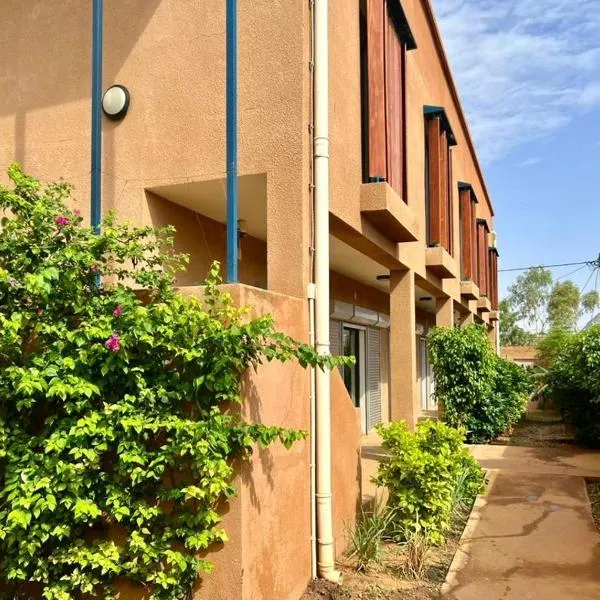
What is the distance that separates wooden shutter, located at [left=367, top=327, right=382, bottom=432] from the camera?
13.5m

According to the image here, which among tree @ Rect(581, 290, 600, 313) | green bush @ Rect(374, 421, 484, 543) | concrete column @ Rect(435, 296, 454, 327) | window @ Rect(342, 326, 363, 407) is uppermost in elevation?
tree @ Rect(581, 290, 600, 313)

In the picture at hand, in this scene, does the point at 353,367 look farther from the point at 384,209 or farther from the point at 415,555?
the point at 415,555

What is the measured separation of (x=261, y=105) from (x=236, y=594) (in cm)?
379

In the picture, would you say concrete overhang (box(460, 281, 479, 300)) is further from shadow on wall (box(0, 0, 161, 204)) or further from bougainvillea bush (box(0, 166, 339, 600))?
bougainvillea bush (box(0, 166, 339, 600))

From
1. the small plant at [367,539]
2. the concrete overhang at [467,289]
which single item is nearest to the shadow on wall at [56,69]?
the small plant at [367,539]

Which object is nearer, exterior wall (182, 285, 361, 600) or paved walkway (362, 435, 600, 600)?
exterior wall (182, 285, 361, 600)

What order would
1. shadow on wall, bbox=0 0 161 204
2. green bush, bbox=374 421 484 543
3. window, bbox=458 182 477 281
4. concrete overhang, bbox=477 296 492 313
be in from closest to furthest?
1. green bush, bbox=374 421 484 543
2. shadow on wall, bbox=0 0 161 204
3. window, bbox=458 182 477 281
4. concrete overhang, bbox=477 296 492 313

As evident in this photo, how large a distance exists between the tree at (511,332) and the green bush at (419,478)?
5750 centimetres

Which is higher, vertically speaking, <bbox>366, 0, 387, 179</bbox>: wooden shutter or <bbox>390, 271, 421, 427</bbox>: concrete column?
<bbox>366, 0, 387, 179</bbox>: wooden shutter

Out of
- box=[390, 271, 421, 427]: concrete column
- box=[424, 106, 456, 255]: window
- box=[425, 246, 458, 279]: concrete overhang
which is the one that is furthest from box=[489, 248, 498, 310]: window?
box=[390, 271, 421, 427]: concrete column

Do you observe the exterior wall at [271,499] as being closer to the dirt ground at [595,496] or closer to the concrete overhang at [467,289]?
the dirt ground at [595,496]

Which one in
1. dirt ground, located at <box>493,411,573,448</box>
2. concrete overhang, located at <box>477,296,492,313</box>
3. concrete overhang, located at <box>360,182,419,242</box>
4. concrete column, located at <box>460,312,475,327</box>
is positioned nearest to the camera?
concrete overhang, located at <box>360,182,419,242</box>

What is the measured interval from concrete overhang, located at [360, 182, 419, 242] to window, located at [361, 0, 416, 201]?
0.22 m

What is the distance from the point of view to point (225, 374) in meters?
3.83
